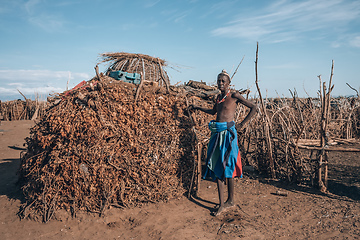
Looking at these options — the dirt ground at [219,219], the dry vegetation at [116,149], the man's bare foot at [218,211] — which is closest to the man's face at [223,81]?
the dry vegetation at [116,149]

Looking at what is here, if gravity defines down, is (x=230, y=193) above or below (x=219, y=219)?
above

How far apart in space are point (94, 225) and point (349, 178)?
4.97 m

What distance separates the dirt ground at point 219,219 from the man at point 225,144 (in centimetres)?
39

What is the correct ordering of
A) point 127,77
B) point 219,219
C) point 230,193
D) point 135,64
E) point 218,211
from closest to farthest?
1. point 219,219
2. point 218,211
3. point 230,193
4. point 127,77
5. point 135,64

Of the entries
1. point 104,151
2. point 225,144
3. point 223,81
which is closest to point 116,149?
point 104,151

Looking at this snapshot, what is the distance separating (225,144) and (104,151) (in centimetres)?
185

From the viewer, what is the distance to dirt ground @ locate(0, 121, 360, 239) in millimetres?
3219

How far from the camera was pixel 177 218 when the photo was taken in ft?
11.8

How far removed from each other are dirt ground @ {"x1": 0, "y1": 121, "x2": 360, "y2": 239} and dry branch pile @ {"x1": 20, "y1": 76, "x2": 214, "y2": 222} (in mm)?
206

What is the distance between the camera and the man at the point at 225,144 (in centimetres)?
367

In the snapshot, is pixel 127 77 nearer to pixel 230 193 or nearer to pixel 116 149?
pixel 116 149

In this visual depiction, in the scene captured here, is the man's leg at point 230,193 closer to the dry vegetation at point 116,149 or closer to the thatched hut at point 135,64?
the dry vegetation at point 116,149

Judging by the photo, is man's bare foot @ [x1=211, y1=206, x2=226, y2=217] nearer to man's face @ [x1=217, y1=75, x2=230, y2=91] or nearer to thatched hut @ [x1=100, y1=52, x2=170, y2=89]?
man's face @ [x1=217, y1=75, x2=230, y2=91]

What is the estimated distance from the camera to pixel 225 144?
371 centimetres
